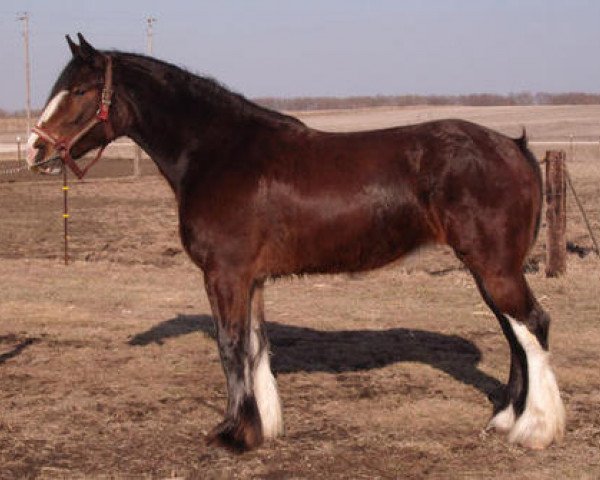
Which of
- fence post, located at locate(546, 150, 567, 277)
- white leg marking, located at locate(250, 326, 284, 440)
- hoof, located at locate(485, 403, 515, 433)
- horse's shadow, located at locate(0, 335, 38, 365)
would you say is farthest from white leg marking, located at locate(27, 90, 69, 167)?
fence post, located at locate(546, 150, 567, 277)

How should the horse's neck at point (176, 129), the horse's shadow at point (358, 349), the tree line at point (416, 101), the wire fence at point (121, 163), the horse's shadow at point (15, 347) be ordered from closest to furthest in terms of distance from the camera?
1. the horse's neck at point (176, 129)
2. the horse's shadow at point (358, 349)
3. the horse's shadow at point (15, 347)
4. the wire fence at point (121, 163)
5. the tree line at point (416, 101)

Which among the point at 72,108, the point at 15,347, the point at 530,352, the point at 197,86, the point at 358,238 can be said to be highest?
the point at 197,86

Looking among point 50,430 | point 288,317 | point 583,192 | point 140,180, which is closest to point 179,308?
point 288,317

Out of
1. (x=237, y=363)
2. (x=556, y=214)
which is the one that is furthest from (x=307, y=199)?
(x=556, y=214)

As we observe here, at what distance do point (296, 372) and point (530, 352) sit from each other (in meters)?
2.30

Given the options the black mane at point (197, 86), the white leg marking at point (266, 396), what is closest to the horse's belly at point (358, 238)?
the white leg marking at point (266, 396)

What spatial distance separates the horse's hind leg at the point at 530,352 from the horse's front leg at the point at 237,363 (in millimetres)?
1410

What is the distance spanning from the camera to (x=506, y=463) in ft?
16.7

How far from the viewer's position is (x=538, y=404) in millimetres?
5273

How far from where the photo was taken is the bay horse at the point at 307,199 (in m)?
5.21

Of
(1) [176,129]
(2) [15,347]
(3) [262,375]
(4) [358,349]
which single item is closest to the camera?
(1) [176,129]

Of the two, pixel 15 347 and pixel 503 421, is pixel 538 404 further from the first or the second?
pixel 15 347

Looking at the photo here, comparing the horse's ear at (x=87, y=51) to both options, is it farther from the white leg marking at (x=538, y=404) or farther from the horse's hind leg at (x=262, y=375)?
the white leg marking at (x=538, y=404)

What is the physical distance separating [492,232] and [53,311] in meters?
5.65
